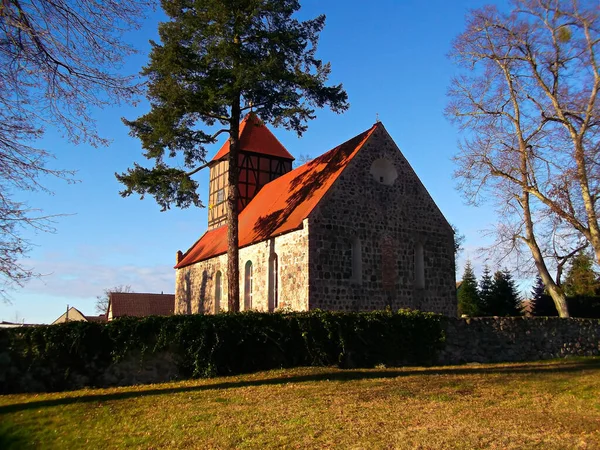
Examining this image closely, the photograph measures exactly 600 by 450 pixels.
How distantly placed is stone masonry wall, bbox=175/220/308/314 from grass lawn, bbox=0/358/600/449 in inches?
232

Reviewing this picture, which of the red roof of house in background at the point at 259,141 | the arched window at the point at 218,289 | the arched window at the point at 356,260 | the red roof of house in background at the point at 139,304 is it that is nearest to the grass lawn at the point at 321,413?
the arched window at the point at 356,260

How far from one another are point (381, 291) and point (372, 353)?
15.1 feet

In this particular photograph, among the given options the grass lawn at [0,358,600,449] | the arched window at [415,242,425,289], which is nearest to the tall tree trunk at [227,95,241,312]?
the grass lawn at [0,358,600,449]

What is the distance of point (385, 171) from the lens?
815 inches

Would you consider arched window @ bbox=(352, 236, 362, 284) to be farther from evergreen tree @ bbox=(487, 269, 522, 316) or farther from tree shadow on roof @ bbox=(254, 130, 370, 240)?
evergreen tree @ bbox=(487, 269, 522, 316)

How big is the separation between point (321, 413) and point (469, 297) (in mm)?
31292

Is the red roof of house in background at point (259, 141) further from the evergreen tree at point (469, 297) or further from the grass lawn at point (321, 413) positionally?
the grass lawn at point (321, 413)

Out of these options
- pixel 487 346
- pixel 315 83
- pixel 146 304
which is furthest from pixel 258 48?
pixel 146 304

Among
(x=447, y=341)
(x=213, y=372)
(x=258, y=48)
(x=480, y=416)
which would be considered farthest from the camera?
(x=258, y=48)

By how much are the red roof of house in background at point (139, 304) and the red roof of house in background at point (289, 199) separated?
2466cm

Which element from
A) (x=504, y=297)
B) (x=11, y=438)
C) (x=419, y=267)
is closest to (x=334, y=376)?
(x=11, y=438)

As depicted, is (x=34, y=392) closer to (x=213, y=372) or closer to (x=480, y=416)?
(x=213, y=372)

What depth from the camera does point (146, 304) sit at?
5203 cm

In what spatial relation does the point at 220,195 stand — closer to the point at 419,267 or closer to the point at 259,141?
the point at 259,141
